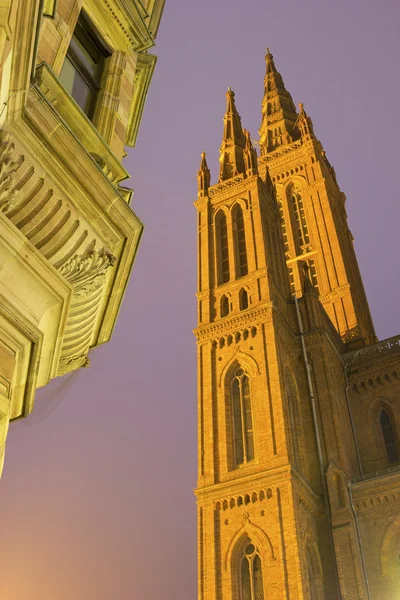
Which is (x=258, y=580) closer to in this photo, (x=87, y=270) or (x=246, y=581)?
(x=246, y=581)

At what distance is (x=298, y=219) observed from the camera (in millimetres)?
46969

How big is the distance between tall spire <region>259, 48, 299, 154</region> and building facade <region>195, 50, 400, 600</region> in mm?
13884

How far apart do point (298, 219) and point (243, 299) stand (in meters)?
17.2

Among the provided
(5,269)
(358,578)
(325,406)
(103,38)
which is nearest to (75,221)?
(5,269)

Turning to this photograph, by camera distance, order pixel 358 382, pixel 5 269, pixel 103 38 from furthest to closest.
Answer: pixel 358 382
pixel 103 38
pixel 5 269

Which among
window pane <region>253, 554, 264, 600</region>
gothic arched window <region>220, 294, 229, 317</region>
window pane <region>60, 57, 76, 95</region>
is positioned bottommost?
window pane <region>60, 57, 76, 95</region>

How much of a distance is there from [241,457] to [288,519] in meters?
3.99

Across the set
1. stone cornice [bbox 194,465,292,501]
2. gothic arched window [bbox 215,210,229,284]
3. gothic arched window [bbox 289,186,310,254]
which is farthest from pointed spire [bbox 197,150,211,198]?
stone cornice [bbox 194,465,292,501]

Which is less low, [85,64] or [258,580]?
[258,580]

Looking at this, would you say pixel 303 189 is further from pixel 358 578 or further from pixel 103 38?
pixel 103 38

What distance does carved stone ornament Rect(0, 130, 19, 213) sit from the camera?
14.3 ft

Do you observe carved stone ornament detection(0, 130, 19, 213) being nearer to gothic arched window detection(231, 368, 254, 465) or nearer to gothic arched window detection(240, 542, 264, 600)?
gothic arched window detection(240, 542, 264, 600)

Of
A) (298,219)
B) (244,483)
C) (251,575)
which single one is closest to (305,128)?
(298,219)

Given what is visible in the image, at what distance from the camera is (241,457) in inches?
1048
